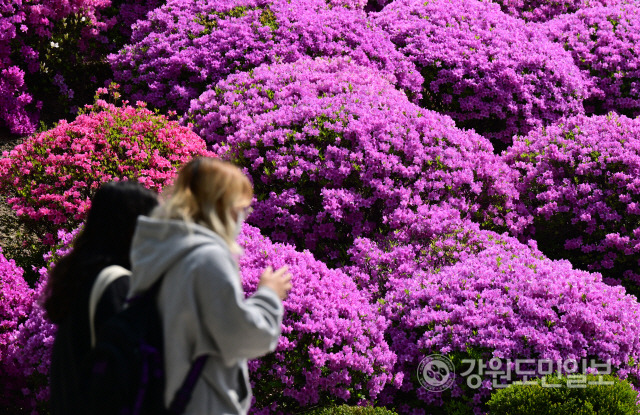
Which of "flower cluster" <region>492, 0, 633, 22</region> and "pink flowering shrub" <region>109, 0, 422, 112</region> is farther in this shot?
"flower cluster" <region>492, 0, 633, 22</region>

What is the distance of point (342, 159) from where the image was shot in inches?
309

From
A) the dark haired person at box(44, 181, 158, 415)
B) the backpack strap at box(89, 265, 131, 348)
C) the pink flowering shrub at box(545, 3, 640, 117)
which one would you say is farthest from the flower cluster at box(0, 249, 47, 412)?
the pink flowering shrub at box(545, 3, 640, 117)

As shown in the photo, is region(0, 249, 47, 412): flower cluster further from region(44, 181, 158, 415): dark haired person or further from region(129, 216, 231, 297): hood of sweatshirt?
region(129, 216, 231, 297): hood of sweatshirt

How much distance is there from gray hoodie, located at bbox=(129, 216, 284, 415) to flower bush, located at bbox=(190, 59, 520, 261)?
451cm

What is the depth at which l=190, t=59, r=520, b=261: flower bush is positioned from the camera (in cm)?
771

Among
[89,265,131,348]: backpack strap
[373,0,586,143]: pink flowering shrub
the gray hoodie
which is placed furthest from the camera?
[373,0,586,143]: pink flowering shrub

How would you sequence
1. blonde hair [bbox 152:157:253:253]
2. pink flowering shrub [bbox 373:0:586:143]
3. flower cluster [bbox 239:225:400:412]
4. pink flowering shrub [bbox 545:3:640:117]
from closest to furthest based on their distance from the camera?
blonde hair [bbox 152:157:253:253] < flower cluster [bbox 239:225:400:412] < pink flowering shrub [bbox 373:0:586:143] < pink flowering shrub [bbox 545:3:640:117]

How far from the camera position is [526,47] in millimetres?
11438

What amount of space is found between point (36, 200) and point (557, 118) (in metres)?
7.50

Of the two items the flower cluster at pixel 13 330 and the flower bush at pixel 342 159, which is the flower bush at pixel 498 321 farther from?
the flower cluster at pixel 13 330

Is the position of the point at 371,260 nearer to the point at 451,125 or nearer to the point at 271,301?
the point at 451,125

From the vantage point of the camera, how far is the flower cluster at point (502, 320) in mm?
6133

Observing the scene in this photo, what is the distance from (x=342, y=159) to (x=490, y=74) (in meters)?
4.02

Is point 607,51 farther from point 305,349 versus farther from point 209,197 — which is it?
point 209,197
